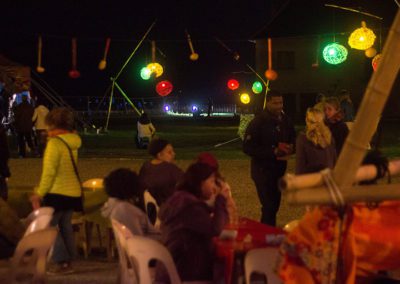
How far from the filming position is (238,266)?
498 centimetres

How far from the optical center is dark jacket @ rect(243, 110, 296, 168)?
311 inches

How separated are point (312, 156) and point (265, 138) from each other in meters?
0.85

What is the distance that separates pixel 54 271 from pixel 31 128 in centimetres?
1307

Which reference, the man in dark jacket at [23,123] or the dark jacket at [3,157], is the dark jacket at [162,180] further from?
the man in dark jacket at [23,123]

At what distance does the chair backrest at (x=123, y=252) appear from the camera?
5.21 meters

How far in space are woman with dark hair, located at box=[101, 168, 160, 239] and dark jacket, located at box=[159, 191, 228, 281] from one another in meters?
0.83

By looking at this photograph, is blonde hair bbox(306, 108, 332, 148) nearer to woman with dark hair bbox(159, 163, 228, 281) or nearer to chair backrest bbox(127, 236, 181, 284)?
woman with dark hair bbox(159, 163, 228, 281)

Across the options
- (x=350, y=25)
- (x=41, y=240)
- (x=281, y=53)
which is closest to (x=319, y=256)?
(x=41, y=240)

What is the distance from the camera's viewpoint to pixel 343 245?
3021 millimetres

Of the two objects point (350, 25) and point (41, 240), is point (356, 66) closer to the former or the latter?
point (350, 25)

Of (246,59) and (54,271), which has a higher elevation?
(246,59)

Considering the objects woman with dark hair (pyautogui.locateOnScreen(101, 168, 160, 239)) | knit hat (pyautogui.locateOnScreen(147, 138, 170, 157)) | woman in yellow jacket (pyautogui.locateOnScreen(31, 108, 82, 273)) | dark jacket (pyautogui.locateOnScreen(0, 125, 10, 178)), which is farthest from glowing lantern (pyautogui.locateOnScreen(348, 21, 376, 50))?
woman with dark hair (pyautogui.locateOnScreen(101, 168, 160, 239))

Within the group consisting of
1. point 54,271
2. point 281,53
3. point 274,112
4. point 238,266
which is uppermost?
point 281,53

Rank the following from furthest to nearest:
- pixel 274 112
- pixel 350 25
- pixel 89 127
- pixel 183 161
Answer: pixel 350 25 < pixel 89 127 < pixel 183 161 < pixel 274 112
